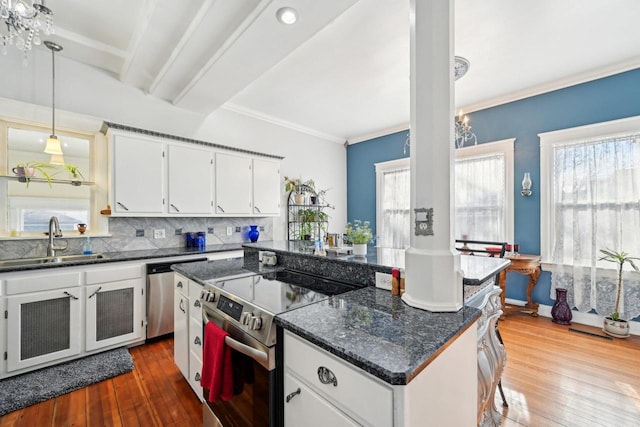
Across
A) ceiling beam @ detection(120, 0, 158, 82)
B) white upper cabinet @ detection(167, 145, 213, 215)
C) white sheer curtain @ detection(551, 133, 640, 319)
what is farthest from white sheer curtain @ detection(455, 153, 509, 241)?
ceiling beam @ detection(120, 0, 158, 82)

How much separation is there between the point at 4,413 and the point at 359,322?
254 cm

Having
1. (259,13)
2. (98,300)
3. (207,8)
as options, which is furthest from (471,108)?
(98,300)

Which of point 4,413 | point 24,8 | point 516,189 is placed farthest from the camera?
point 516,189

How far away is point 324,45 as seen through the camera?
264 centimetres

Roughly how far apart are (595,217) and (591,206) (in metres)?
0.13

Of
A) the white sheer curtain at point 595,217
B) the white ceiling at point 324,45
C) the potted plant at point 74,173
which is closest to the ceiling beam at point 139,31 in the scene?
the white ceiling at point 324,45

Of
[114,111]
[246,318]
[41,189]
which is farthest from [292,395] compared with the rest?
[114,111]

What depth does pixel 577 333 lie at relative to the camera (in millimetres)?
2914

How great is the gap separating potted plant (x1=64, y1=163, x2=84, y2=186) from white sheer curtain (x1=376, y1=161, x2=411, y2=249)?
4.48m

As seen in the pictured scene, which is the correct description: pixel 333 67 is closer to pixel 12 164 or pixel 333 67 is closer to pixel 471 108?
pixel 471 108

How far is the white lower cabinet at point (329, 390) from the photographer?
757 mm

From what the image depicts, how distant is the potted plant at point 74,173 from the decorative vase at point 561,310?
5.64 metres

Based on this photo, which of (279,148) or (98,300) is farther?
(279,148)

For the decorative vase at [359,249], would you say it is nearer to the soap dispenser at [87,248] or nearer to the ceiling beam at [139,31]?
the ceiling beam at [139,31]
